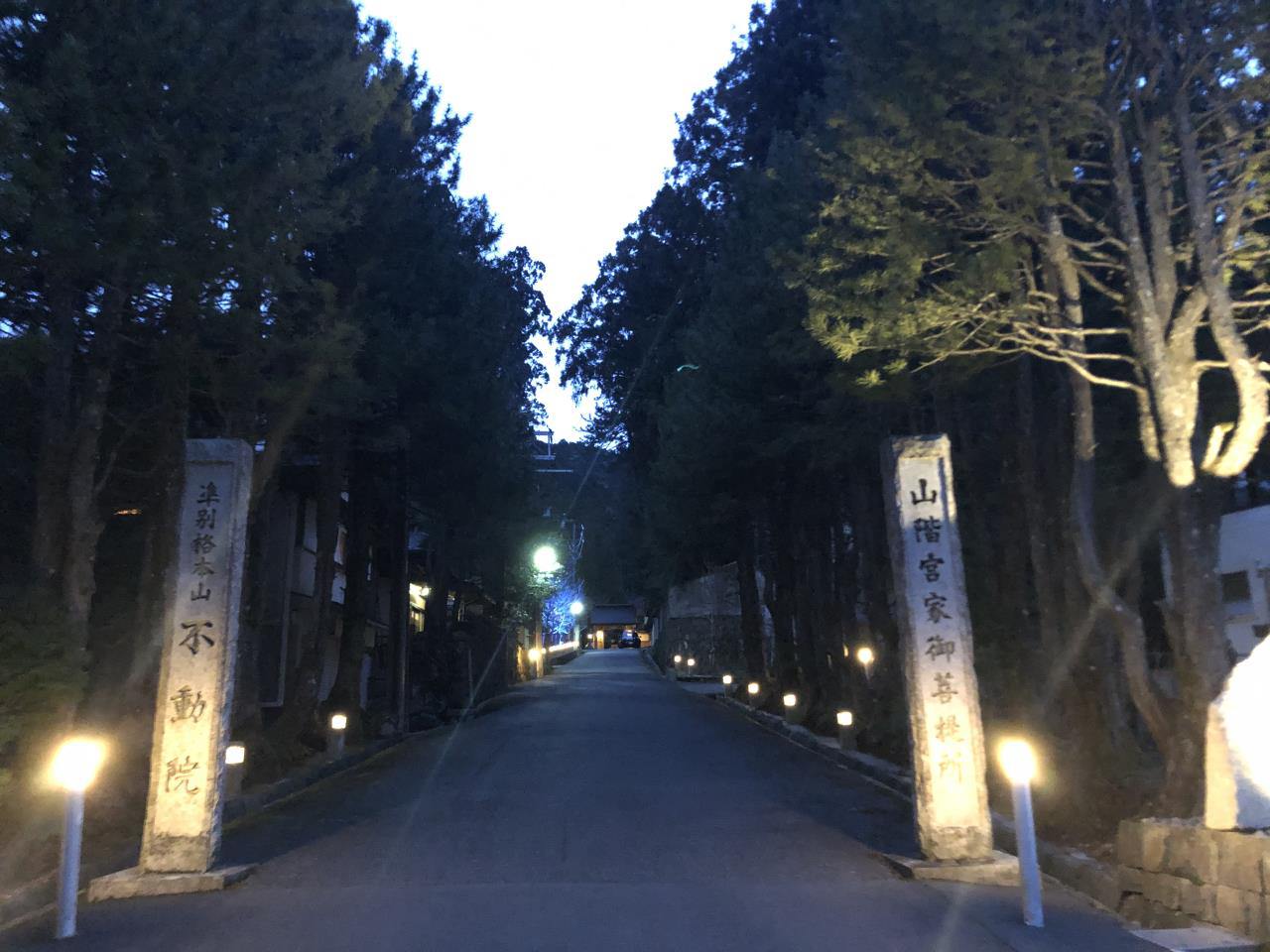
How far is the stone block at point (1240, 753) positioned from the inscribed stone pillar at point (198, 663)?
7.73m

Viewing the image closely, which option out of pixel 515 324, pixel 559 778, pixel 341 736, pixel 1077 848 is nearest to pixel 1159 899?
pixel 1077 848

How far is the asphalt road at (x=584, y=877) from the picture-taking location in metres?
6.93

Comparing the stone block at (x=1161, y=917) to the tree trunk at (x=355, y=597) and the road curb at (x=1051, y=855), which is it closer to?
the road curb at (x=1051, y=855)

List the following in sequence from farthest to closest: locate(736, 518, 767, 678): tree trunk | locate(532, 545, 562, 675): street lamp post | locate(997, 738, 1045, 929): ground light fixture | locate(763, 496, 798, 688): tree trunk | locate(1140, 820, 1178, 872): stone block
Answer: locate(532, 545, 562, 675): street lamp post → locate(736, 518, 767, 678): tree trunk → locate(763, 496, 798, 688): tree trunk → locate(1140, 820, 1178, 872): stone block → locate(997, 738, 1045, 929): ground light fixture

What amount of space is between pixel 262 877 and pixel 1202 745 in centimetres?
789

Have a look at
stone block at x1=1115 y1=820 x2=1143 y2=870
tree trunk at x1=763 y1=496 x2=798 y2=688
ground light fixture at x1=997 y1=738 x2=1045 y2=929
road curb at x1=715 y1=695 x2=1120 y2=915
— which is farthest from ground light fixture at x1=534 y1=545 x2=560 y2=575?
ground light fixture at x1=997 y1=738 x2=1045 y2=929

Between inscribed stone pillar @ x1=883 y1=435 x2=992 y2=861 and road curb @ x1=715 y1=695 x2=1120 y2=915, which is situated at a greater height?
inscribed stone pillar @ x1=883 y1=435 x2=992 y2=861

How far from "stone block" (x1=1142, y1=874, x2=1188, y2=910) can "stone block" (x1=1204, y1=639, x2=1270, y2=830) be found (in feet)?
1.68

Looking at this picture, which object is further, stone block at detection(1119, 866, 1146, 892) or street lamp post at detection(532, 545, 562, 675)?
street lamp post at detection(532, 545, 562, 675)

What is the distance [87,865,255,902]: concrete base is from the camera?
8.20 metres

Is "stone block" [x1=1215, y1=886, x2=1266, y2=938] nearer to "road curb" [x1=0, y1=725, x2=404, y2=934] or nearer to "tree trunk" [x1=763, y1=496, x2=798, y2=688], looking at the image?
"road curb" [x1=0, y1=725, x2=404, y2=934]

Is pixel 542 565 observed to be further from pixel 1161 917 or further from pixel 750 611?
pixel 1161 917

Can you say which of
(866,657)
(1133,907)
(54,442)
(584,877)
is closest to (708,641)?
(866,657)

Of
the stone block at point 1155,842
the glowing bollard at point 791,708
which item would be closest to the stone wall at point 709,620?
the glowing bollard at point 791,708
